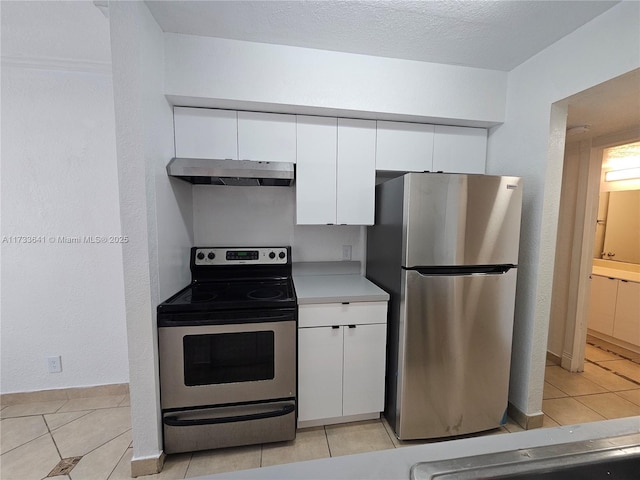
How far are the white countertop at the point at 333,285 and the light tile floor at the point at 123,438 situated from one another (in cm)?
88

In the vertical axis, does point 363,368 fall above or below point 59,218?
below

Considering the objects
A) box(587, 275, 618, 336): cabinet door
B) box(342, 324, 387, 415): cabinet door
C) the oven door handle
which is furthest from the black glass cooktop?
box(587, 275, 618, 336): cabinet door

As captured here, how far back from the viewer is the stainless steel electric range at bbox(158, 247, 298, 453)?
1503 millimetres

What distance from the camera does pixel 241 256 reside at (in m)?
2.09

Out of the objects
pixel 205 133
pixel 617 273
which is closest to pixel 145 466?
pixel 205 133

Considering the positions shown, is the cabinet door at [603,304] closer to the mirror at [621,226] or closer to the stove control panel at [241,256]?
the mirror at [621,226]

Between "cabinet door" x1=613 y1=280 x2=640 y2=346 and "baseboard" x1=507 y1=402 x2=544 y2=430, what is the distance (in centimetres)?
193

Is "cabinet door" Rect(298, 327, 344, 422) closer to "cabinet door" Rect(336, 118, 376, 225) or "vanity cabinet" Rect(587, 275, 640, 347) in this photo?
"cabinet door" Rect(336, 118, 376, 225)

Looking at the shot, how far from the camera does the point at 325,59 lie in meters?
1.73

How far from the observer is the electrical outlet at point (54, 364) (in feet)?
6.49

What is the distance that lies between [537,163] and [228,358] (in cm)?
229

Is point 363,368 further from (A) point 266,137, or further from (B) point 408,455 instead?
(A) point 266,137

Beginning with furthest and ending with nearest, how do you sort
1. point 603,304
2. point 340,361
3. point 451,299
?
point 603,304, point 340,361, point 451,299

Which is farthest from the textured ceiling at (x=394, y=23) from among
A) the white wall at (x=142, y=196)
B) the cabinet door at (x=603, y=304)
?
the cabinet door at (x=603, y=304)
